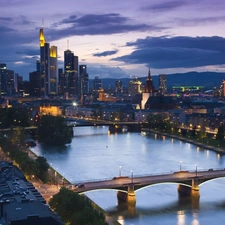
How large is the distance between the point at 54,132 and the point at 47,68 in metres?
45.3

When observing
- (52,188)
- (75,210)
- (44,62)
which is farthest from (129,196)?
(44,62)

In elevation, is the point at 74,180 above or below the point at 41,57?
below

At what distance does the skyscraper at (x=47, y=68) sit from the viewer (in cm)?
6625

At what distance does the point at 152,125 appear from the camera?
96.8ft

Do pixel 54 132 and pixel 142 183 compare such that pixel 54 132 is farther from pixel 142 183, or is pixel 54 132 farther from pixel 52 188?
pixel 142 183

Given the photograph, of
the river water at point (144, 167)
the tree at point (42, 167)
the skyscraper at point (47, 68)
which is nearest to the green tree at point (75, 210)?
the river water at point (144, 167)

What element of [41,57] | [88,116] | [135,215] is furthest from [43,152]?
[41,57]

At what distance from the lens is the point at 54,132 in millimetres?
22984

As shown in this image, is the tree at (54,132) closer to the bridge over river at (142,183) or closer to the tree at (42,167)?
the tree at (42,167)

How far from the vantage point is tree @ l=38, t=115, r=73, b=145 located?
22547 mm

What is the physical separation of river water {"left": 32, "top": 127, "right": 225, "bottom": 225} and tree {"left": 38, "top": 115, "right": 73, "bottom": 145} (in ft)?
1.67

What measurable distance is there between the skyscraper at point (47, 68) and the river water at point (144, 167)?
39.6 metres

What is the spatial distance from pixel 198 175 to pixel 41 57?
56067 mm

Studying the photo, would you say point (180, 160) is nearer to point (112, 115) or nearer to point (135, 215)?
point (135, 215)
